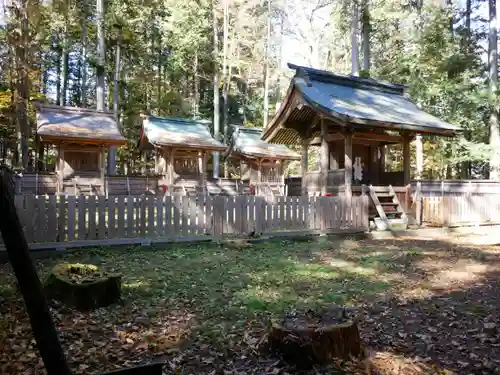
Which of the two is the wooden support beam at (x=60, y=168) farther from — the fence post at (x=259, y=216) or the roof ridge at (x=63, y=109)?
the fence post at (x=259, y=216)

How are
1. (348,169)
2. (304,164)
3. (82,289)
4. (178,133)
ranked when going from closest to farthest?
(82,289) < (348,169) < (304,164) < (178,133)

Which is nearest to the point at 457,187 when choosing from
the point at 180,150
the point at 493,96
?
the point at 493,96

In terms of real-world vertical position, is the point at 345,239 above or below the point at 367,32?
below

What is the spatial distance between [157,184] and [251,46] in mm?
19111

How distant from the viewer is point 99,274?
212 inches

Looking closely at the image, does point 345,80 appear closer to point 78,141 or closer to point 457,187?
point 457,187

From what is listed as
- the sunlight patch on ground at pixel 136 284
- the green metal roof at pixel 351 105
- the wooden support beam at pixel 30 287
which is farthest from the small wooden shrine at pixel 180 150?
the wooden support beam at pixel 30 287

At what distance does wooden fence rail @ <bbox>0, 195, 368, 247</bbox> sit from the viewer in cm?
836

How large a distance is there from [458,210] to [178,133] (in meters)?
18.3

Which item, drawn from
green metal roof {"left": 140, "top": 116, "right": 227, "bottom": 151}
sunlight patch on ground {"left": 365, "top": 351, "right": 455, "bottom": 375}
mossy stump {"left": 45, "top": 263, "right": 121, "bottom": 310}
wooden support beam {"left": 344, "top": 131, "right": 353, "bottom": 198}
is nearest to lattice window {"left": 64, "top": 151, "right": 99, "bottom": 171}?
green metal roof {"left": 140, "top": 116, "right": 227, "bottom": 151}

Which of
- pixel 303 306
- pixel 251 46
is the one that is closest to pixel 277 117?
pixel 303 306

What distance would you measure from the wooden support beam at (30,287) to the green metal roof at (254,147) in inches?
1059

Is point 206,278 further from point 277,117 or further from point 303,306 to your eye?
point 277,117

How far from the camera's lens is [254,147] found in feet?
97.6
